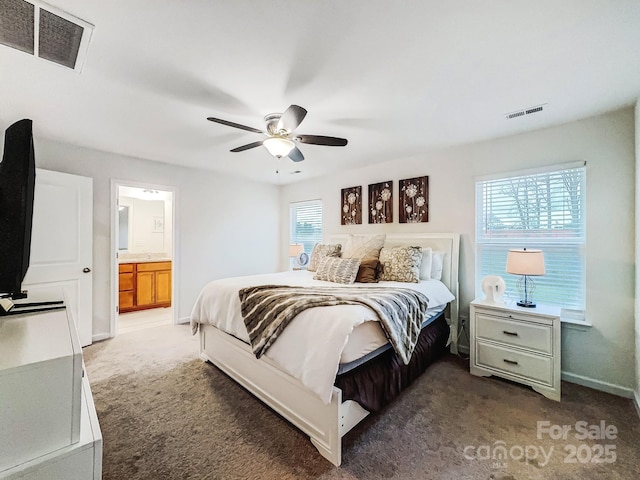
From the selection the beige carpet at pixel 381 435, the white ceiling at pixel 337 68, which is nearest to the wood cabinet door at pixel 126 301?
the beige carpet at pixel 381 435

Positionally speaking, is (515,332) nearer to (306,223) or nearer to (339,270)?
(339,270)

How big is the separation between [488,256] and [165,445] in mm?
3384

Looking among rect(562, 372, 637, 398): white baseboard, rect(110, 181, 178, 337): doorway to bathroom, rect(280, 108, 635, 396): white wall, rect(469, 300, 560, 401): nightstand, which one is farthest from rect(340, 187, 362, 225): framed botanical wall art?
rect(562, 372, 637, 398): white baseboard

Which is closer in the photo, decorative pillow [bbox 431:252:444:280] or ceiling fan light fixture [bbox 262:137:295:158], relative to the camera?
ceiling fan light fixture [bbox 262:137:295:158]

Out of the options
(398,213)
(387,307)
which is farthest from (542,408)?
(398,213)

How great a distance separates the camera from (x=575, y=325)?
2.54 metres

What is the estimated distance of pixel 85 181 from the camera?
129 inches

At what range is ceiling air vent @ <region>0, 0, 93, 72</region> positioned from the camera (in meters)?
1.39

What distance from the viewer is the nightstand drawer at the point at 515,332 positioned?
7.65 ft

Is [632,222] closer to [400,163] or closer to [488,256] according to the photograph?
[488,256]

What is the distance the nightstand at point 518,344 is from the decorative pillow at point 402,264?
65 centimetres

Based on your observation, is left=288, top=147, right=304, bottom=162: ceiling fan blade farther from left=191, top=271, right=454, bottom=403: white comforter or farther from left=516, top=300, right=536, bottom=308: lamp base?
left=516, top=300, right=536, bottom=308: lamp base

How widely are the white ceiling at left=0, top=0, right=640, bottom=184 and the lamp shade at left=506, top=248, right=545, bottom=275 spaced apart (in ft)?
4.08

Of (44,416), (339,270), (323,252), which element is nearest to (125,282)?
(323,252)
